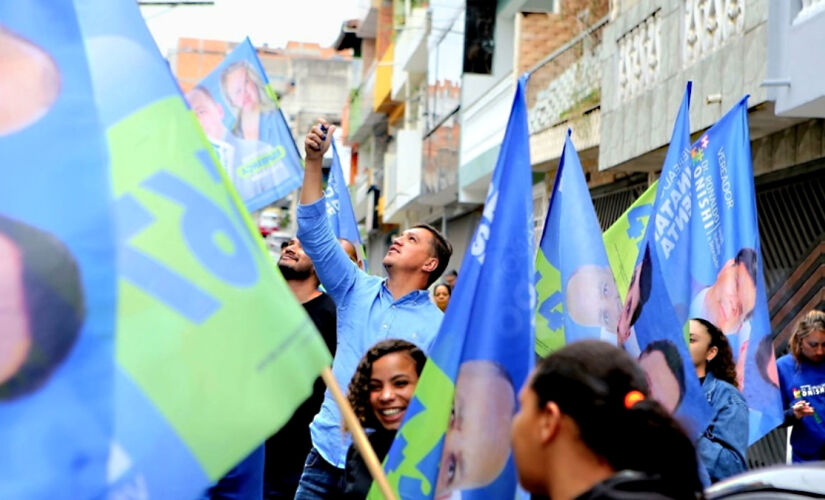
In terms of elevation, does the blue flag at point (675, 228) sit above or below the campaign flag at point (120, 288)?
below

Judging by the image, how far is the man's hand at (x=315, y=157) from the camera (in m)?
6.01

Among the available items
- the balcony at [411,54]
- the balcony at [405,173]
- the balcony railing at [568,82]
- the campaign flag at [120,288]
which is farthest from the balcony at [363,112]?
the campaign flag at [120,288]

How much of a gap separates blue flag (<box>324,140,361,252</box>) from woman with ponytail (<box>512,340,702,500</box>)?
702 centimetres

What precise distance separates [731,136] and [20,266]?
5120mm

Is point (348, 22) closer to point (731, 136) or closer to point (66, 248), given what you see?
point (731, 136)

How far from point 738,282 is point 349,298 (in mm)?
2278

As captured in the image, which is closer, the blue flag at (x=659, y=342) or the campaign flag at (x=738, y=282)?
the blue flag at (x=659, y=342)

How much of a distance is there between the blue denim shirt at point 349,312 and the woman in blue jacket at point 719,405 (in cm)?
117

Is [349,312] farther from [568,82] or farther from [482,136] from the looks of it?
[482,136]

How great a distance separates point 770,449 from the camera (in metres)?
12.6

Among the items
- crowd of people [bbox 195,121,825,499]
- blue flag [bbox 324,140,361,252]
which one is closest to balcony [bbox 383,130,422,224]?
blue flag [bbox 324,140,361,252]

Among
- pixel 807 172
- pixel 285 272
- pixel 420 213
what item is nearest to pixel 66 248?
pixel 285 272

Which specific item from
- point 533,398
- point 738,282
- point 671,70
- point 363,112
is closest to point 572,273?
point 738,282

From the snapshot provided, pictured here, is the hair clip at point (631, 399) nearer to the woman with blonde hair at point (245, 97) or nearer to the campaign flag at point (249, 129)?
the campaign flag at point (249, 129)
